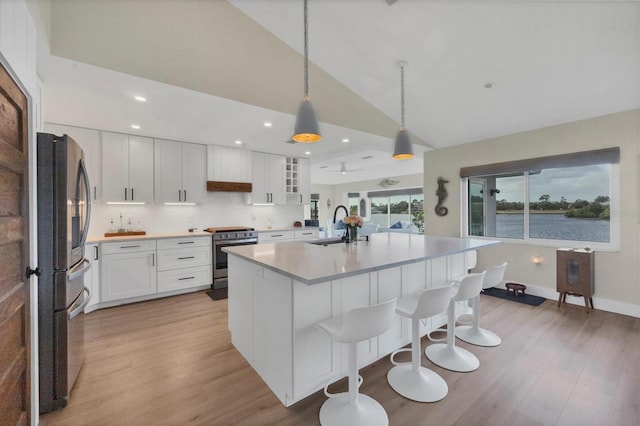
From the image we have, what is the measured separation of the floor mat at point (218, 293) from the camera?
3.88 metres

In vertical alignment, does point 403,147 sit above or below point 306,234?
above

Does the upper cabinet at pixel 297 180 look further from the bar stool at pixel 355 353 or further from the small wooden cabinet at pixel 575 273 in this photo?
the small wooden cabinet at pixel 575 273

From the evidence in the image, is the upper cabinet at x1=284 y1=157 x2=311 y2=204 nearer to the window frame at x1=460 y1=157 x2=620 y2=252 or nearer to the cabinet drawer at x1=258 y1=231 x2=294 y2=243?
the cabinet drawer at x1=258 y1=231 x2=294 y2=243

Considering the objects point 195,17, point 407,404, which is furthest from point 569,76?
point 195,17

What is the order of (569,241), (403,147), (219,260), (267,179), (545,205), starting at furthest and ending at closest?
(267,179), (219,260), (545,205), (569,241), (403,147)

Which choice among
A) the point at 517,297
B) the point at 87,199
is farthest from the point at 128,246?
the point at 517,297

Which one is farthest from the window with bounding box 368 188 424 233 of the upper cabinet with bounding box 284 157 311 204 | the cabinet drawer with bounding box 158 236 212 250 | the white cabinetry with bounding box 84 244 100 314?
the white cabinetry with bounding box 84 244 100 314

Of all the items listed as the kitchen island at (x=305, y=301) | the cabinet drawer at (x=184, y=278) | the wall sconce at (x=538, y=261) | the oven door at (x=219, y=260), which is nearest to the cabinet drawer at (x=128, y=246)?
the cabinet drawer at (x=184, y=278)

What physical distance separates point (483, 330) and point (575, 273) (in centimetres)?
178

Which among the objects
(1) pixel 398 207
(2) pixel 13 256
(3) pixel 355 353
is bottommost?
(3) pixel 355 353

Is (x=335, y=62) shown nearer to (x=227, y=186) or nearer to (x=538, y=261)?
(x=227, y=186)

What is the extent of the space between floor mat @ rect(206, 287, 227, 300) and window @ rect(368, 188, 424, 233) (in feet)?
21.7

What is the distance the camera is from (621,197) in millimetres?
3221

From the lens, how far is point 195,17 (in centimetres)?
240
